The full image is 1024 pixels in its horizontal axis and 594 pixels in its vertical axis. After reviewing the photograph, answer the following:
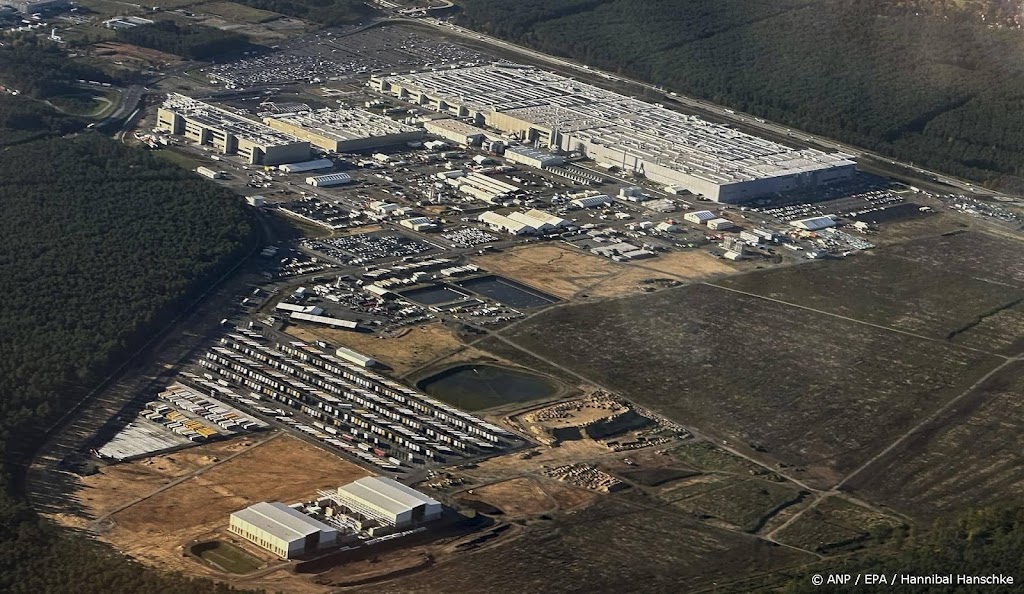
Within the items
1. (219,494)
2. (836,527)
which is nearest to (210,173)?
(219,494)

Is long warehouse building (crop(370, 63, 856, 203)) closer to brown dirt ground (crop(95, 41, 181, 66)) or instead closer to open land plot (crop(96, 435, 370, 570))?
brown dirt ground (crop(95, 41, 181, 66))

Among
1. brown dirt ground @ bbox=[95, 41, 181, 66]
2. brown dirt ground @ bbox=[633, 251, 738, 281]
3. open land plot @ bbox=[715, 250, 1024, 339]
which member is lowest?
brown dirt ground @ bbox=[95, 41, 181, 66]

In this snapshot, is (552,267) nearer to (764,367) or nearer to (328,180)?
(764,367)

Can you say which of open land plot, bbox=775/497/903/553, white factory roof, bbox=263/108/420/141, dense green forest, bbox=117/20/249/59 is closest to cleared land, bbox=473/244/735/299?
white factory roof, bbox=263/108/420/141

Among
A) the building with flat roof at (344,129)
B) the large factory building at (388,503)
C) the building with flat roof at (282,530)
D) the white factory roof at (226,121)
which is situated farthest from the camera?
the building with flat roof at (344,129)

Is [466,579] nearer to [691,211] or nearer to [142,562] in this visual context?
[142,562]

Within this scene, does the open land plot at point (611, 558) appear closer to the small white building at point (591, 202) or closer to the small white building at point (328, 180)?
the small white building at point (591, 202)

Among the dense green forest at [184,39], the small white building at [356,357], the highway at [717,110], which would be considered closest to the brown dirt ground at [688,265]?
the small white building at [356,357]
